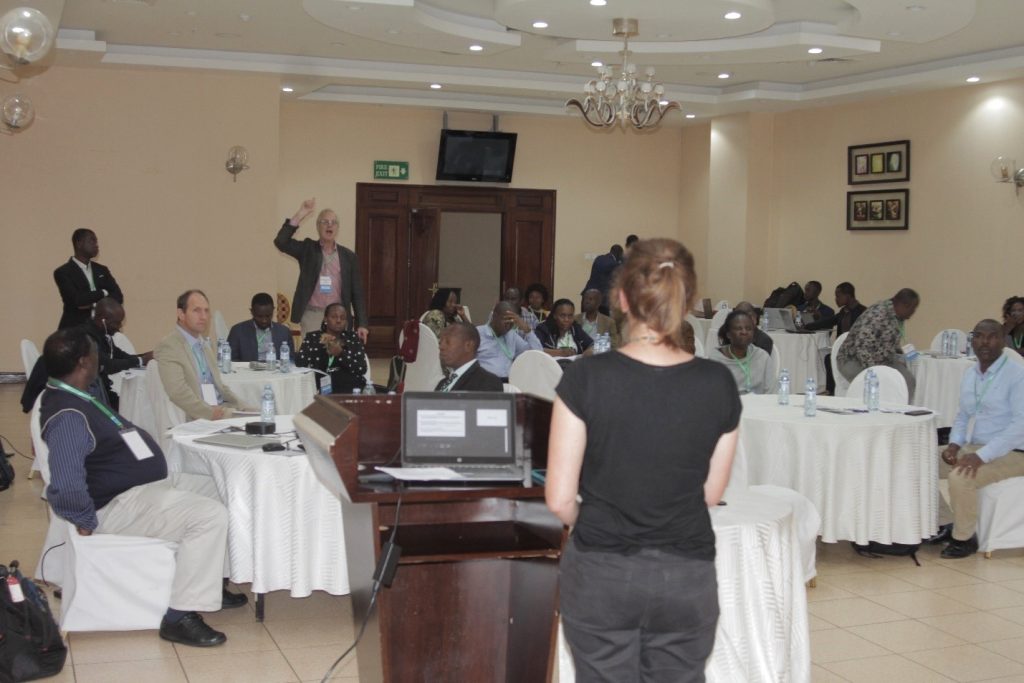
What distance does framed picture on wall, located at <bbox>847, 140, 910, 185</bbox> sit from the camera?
1336 centimetres

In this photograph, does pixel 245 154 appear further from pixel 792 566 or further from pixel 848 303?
pixel 792 566

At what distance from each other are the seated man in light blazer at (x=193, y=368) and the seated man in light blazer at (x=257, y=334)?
73.6 inches

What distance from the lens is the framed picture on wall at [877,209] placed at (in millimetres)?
13414

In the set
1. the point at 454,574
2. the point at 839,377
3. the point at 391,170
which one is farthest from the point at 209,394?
the point at 391,170

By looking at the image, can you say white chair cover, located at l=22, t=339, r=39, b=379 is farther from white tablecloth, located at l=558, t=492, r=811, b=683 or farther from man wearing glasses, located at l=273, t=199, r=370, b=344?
white tablecloth, located at l=558, t=492, r=811, b=683

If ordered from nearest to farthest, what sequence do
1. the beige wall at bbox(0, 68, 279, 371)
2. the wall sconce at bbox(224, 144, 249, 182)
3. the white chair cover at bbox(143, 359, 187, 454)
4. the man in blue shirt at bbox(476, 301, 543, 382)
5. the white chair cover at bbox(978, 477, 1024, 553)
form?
the white chair cover at bbox(978, 477, 1024, 553)
the white chair cover at bbox(143, 359, 187, 454)
the man in blue shirt at bbox(476, 301, 543, 382)
the beige wall at bbox(0, 68, 279, 371)
the wall sconce at bbox(224, 144, 249, 182)

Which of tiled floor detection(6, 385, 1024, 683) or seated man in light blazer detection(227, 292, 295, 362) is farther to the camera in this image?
seated man in light blazer detection(227, 292, 295, 362)

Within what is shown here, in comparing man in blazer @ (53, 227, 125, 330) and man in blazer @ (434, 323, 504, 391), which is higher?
man in blazer @ (53, 227, 125, 330)

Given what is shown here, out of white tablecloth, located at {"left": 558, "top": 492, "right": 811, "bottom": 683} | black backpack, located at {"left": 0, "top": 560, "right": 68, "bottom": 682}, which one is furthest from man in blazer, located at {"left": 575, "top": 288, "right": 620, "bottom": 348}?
black backpack, located at {"left": 0, "top": 560, "right": 68, "bottom": 682}

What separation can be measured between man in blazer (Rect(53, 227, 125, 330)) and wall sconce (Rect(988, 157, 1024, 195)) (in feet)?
29.4

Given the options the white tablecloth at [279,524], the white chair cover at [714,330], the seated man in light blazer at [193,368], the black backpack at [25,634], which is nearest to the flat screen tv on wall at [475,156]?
the white chair cover at [714,330]

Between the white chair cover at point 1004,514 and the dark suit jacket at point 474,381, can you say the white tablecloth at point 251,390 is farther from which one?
the white chair cover at point 1004,514

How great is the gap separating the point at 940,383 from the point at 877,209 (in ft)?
15.9

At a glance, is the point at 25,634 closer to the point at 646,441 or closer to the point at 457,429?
the point at 457,429
